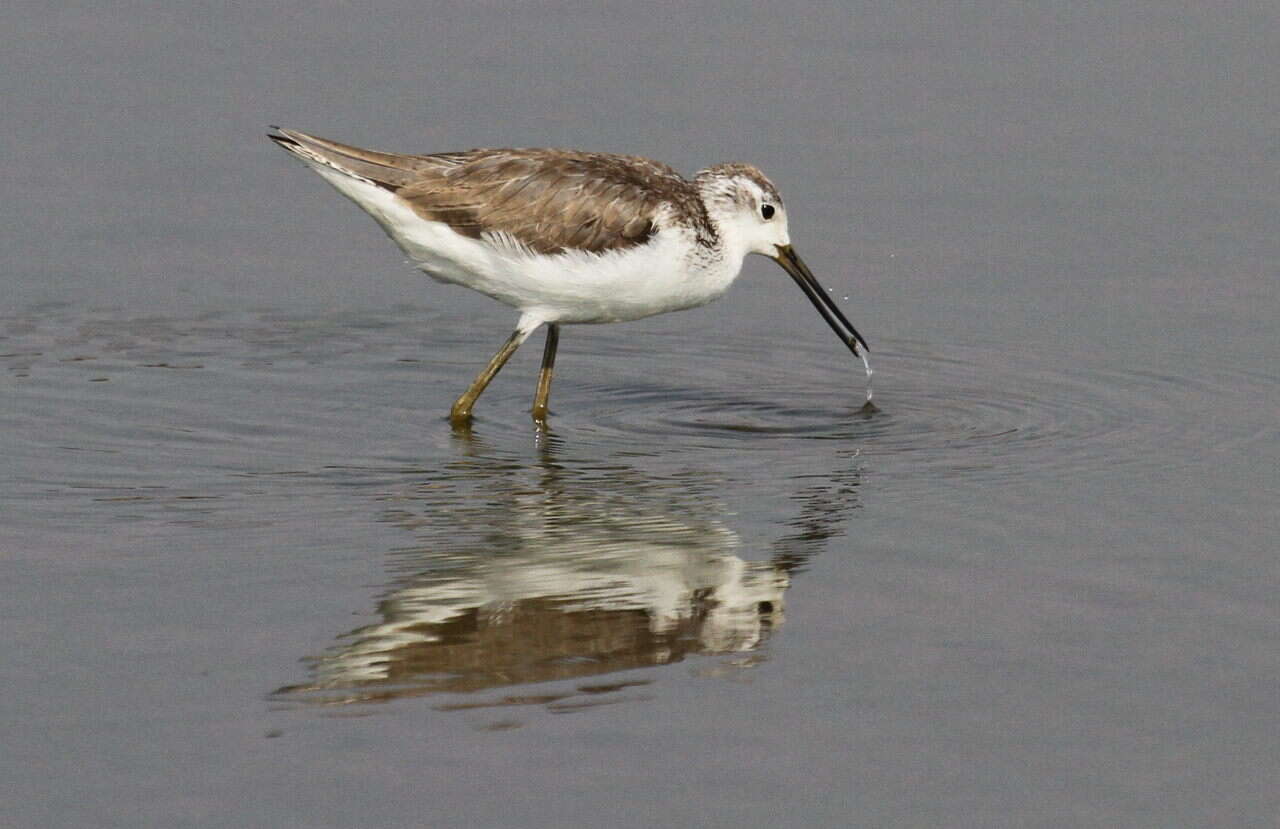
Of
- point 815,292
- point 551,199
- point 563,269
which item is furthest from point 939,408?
point 551,199

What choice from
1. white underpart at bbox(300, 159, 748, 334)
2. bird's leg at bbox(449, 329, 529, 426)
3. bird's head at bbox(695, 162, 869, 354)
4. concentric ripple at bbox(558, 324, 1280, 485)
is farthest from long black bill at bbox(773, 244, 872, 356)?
bird's leg at bbox(449, 329, 529, 426)

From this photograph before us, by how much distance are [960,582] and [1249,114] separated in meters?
8.79

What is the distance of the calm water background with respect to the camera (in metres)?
6.39

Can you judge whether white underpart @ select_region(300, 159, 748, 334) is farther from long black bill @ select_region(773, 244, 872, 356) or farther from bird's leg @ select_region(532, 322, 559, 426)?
long black bill @ select_region(773, 244, 872, 356)

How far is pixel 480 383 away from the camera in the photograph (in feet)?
38.3

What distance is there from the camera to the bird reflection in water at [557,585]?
23.1 feet

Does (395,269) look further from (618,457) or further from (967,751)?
(967,751)

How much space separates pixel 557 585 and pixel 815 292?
15.6 feet

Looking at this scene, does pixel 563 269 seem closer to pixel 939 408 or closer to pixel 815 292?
pixel 815 292

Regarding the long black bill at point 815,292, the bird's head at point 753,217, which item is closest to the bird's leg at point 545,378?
the bird's head at point 753,217

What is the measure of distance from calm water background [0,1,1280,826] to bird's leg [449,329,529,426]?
0.15 m

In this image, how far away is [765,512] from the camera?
939 centimetres

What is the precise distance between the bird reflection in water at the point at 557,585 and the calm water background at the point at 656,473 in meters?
0.03

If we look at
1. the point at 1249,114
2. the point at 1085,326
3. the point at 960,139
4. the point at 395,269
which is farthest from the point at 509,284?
the point at 1249,114
